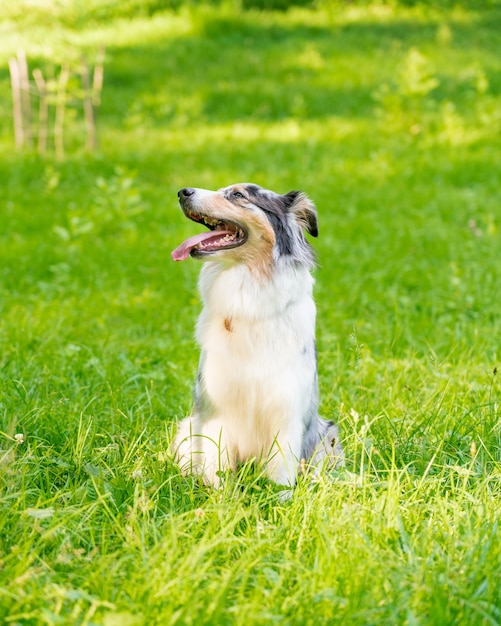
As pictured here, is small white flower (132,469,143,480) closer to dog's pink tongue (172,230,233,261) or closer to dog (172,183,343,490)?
dog (172,183,343,490)

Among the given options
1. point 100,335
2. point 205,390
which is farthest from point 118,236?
point 205,390

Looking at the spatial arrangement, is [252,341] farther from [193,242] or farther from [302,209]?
[302,209]

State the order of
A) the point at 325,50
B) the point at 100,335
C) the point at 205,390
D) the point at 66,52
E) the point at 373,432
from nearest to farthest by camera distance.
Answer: the point at 205,390, the point at 373,432, the point at 100,335, the point at 66,52, the point at 325,50

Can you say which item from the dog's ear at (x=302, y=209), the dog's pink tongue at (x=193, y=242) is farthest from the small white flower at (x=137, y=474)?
the dog's ear at (x=302, y=209)

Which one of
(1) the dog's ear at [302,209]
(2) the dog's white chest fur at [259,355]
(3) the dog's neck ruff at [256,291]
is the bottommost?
(2) the dog's white chest fur at [259,355]

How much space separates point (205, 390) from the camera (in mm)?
3189

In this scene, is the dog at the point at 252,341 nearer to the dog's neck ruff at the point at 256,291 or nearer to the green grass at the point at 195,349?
the dog's neck ruff at the point at 256,291

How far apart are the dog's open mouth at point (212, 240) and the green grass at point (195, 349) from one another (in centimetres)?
77

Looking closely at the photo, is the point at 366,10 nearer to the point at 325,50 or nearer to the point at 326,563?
the point at 325,50

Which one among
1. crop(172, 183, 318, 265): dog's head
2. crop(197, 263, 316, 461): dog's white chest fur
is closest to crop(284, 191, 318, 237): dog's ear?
crop(172, 183, 318, 265): dog's head

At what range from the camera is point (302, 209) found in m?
3.31

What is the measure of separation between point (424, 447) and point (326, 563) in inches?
38.8

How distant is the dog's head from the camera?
3.12 metres

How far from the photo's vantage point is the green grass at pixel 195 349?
2309mm
